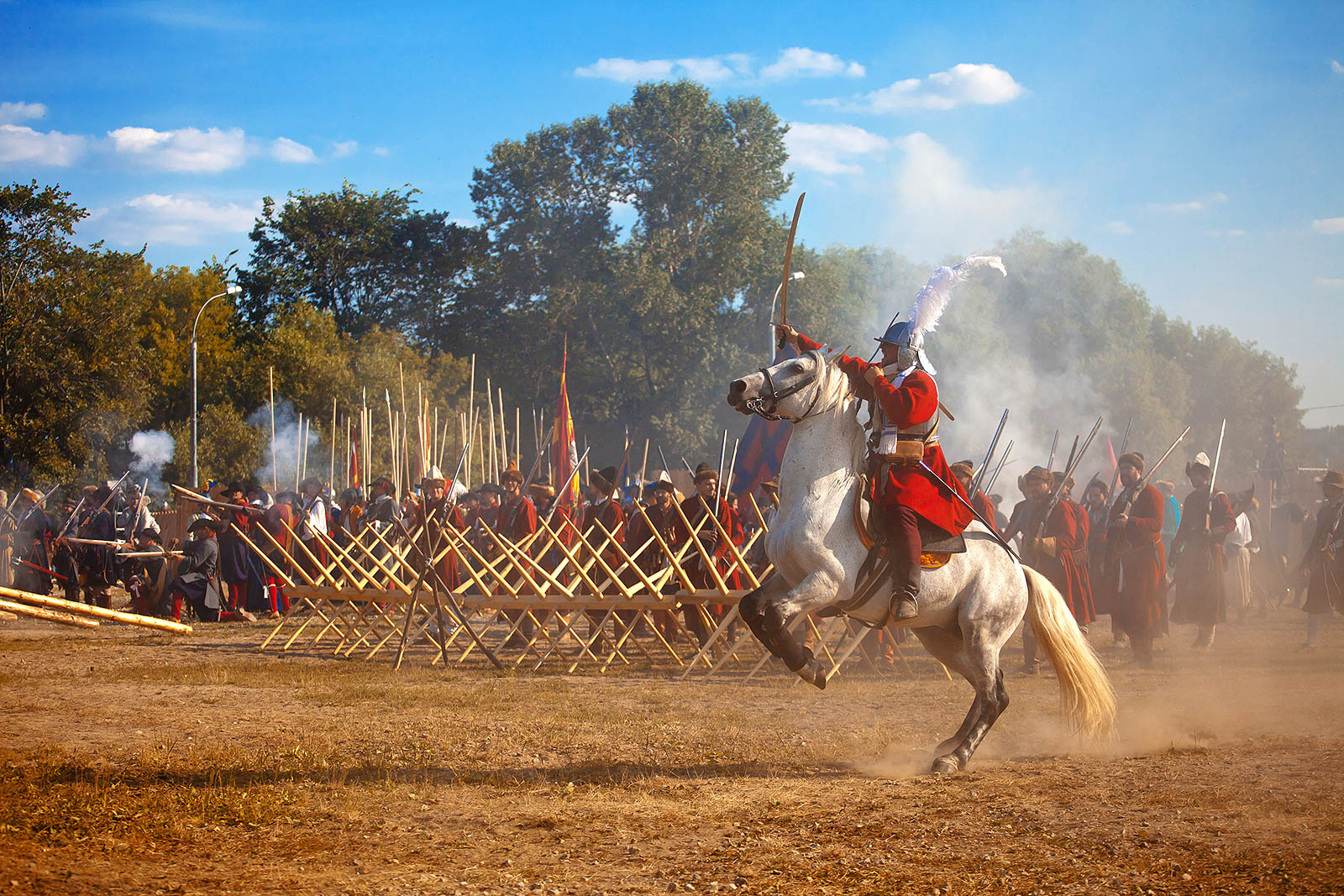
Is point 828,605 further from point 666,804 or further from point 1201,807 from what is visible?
point 1201,807

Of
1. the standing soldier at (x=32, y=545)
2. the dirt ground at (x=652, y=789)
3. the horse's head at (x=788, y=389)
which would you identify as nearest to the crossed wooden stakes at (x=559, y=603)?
the dirt ground at (x=652, y=789)

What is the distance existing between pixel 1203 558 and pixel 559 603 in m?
7.12

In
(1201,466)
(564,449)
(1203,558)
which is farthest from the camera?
(564,449)

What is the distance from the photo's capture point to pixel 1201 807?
4988mm

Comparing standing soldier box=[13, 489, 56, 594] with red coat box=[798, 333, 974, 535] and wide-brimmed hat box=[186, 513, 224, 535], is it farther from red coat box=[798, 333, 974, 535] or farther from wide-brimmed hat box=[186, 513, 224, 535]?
red coat box=[798, 333, 974, 535]

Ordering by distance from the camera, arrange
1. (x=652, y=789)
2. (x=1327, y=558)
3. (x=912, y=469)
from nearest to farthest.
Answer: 1. (x=652, y=789)
2. (x=912, y=469)
3. (x=1327, y=558)

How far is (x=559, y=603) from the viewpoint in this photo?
10328mm

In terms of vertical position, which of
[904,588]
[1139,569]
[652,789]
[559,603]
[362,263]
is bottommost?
[652,789]

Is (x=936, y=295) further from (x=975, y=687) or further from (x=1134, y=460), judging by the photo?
(x=1134, y=460)

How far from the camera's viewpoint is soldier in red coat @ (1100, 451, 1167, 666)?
35.4 feet

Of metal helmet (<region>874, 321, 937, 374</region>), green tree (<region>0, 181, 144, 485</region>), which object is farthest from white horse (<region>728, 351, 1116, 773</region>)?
green tree (<region>0, 181, 144, 485</region>)

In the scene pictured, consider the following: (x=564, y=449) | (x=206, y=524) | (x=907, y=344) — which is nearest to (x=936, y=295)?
(x=907, y=344)

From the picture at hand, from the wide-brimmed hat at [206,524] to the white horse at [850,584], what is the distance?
11925 millimetres

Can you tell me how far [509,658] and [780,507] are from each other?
20.0 feet
